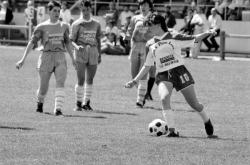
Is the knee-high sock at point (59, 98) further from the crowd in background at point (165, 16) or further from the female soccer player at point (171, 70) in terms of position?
the crowd in background at point (165, 16)

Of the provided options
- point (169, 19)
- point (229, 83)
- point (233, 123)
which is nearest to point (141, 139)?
point (233, 123)

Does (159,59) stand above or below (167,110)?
above

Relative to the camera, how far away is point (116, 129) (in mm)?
13773

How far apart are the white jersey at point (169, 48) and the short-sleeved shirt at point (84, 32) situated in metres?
3.94

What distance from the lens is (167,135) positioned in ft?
42.3

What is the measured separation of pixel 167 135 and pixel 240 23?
82.3 ft

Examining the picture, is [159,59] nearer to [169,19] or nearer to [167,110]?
[167,110]

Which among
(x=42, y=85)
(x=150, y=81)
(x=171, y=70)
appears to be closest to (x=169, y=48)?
(x=171, y=70)

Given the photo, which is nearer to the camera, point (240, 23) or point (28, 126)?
point (28, 126)

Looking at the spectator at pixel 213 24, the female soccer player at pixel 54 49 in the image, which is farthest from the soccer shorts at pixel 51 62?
the spectator at pixel 213 24

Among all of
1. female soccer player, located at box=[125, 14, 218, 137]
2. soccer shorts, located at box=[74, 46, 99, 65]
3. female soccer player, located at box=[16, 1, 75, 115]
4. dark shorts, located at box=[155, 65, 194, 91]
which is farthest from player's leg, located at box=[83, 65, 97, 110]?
dark shorts, located at box=[155, 65, 194, 91]

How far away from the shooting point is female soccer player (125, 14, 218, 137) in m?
12.8

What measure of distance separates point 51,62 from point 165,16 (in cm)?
1897

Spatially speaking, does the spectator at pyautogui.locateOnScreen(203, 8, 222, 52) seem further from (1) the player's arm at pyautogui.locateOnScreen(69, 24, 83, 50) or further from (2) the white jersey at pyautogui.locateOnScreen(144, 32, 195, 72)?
(2) the white jersey at pyautogui.locateOnScreen(144, 32, 195, 72)
